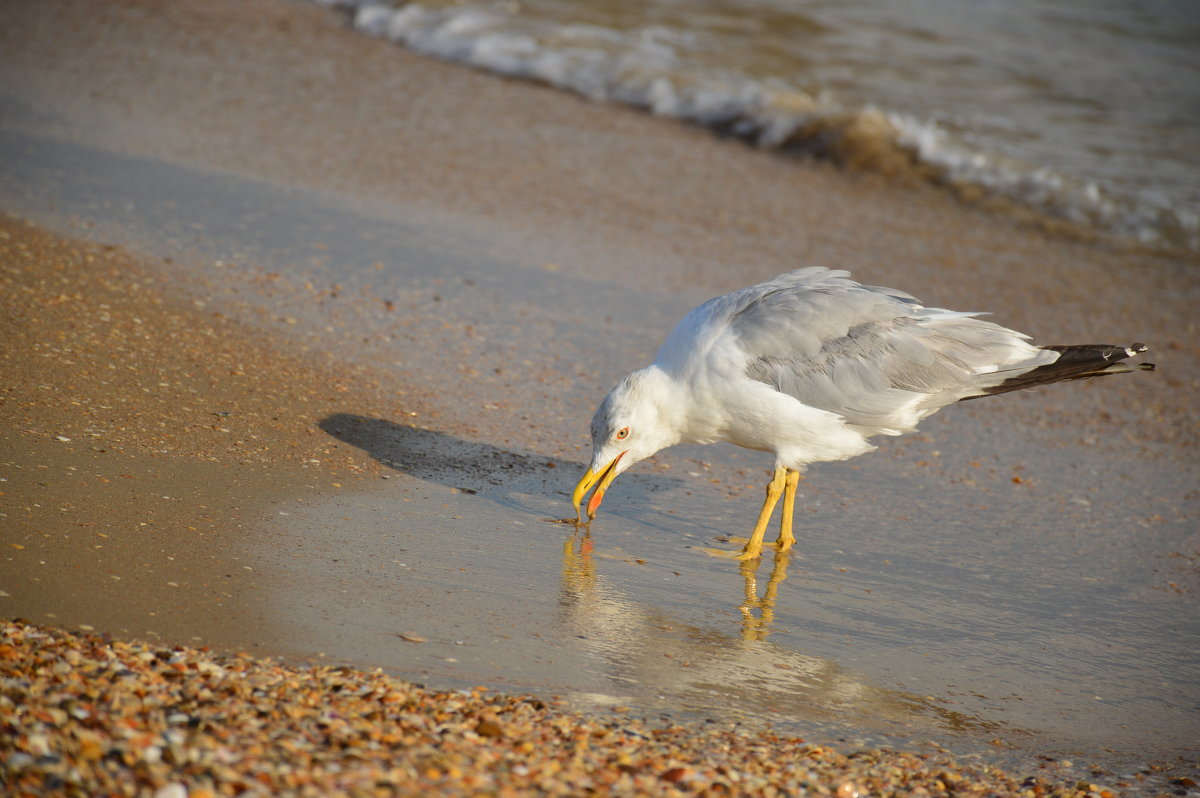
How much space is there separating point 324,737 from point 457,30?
43.6ft

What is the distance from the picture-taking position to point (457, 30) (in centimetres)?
1495

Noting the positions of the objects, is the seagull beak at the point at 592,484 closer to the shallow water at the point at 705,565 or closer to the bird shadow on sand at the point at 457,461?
the shallow water at the point at 705,565

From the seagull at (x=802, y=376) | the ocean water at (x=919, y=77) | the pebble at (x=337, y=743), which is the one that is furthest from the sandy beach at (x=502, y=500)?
the ocean water at (x=919, y=77)

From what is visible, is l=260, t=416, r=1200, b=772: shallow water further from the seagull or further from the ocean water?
the ocean water

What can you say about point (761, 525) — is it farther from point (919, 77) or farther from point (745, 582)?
point (919, 77)

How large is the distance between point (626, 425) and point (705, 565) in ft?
2.12

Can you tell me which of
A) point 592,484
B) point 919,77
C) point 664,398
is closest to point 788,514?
point 664,398

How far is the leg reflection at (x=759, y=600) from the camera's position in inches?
164

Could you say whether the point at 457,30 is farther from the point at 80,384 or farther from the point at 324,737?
the point at 324,737

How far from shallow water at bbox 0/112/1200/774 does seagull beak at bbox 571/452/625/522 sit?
0.12 meters

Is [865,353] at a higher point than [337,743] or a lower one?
higher

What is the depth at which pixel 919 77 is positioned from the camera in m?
15.6

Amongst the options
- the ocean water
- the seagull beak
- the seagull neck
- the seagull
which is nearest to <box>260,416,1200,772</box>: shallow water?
the seagull beak

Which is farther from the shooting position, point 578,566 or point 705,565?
point 705,565
